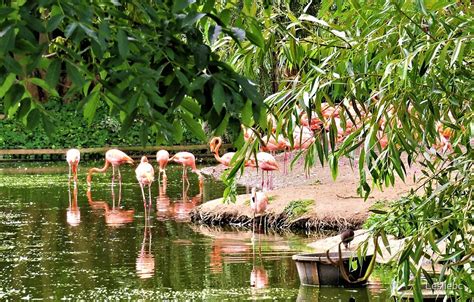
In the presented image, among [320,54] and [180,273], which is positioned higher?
[320,54]

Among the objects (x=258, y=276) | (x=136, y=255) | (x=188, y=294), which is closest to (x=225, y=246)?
(x=136, y=255)

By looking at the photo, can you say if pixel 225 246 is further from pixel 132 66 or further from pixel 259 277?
pixel 132 66

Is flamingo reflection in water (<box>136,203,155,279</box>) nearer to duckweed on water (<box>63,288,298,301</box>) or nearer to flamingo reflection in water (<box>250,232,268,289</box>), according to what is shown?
duckweed on water (<box>63,288,298,301</box>)

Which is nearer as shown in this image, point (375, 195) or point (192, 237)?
point (192, 237)

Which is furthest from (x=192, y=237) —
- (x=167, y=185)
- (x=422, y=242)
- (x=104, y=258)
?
(x=422, y=242)

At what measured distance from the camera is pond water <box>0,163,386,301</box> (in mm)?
8375

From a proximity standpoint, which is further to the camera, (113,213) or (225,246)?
(113,213)

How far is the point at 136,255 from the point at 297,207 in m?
2.55

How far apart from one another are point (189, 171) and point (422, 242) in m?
18.6

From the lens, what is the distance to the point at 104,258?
10.1 meters

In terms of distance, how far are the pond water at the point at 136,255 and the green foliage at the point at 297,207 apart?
1.58 feet

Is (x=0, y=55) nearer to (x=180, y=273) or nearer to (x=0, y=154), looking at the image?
(x=180, y=273)

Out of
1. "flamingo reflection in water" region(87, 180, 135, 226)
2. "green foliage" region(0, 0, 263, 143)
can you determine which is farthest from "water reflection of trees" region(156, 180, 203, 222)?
"green foliage" region(0, 0, 263, 143)

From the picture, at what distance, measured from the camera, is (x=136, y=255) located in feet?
33.9
